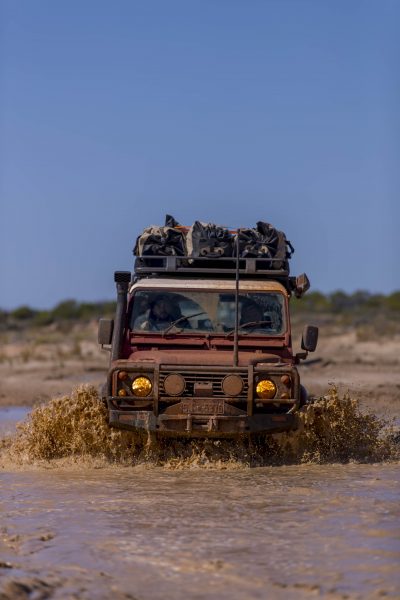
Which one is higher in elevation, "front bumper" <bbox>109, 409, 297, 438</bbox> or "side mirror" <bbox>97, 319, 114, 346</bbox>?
"side mirror" <bbox>97, 319, 114, 346</bbox>

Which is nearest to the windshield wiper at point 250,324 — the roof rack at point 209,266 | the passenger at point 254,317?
the passenger at point 254,317

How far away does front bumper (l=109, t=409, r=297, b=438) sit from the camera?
9828 millimetres

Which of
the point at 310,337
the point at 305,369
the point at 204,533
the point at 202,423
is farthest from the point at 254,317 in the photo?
the point at 305,369

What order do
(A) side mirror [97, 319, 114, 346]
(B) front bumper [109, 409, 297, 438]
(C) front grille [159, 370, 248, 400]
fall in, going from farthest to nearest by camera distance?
1. (A) side mirror [97, 319, 114, 346]
2. (C) front grille [159, 370, 248, 400]
3. (B) front bumper [109, 409, 297, 438]

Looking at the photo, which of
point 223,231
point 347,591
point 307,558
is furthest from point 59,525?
point 223,231

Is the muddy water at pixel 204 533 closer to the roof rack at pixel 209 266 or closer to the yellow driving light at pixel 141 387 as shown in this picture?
the yellow driving light at pixel 141 387

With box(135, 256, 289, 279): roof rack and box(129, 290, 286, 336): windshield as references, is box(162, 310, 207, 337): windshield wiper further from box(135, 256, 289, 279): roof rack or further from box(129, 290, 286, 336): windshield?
box(135, 256, 289, 279): roof rack

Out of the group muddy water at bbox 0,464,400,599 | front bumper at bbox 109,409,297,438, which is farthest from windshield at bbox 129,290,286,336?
muddy water at bbox 0,464,400,599

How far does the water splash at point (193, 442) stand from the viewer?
34.6 feet

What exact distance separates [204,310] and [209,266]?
1.71ft

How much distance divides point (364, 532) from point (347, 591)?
139 cm

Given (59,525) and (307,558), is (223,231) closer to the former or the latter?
(59,525)

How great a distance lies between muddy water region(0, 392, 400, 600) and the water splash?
0.05ft

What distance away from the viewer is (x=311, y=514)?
782 centimetres
